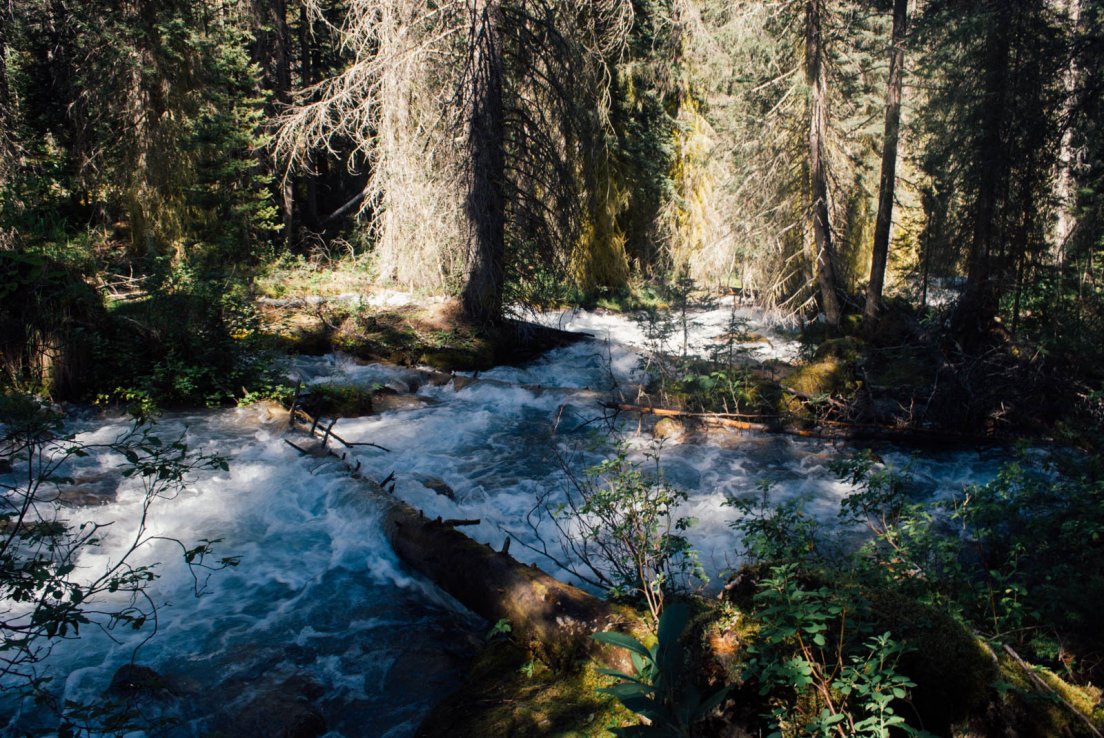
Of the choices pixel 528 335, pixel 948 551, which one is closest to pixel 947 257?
pixel 528 335

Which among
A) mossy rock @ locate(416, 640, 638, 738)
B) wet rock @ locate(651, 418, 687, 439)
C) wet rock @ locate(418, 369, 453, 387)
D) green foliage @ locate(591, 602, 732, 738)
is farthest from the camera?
wet rock @ locate(418, 369, 453, 387)

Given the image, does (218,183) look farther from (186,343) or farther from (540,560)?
(540,560)

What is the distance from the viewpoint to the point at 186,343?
9.24 meters

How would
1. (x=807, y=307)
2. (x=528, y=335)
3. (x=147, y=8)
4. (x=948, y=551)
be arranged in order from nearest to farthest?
(x=948, y=551)
(x=528, y=335)
(x=147, y=8)
(x=807, y=307)

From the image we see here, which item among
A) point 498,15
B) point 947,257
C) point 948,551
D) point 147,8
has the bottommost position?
point 948,551

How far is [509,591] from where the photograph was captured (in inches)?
167

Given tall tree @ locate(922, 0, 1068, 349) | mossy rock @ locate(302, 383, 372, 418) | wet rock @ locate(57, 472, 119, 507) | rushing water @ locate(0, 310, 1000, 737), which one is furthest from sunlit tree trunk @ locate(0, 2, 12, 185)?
tall tree @ locate(922, 0, 1068, 349)

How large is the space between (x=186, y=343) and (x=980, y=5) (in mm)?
13530

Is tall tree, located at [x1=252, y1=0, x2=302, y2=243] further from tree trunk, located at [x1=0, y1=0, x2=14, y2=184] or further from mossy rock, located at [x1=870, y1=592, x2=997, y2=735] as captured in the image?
mossy rock, located at [x1=870, y1=592, x2=997, y2=735]

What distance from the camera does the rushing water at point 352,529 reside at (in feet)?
13.4

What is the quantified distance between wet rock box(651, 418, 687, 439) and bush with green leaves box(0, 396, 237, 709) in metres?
5.50

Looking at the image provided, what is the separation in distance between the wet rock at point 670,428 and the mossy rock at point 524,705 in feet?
17.1

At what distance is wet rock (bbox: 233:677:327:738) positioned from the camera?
3.65m

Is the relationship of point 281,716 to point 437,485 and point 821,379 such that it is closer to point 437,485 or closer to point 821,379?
point 437,485
